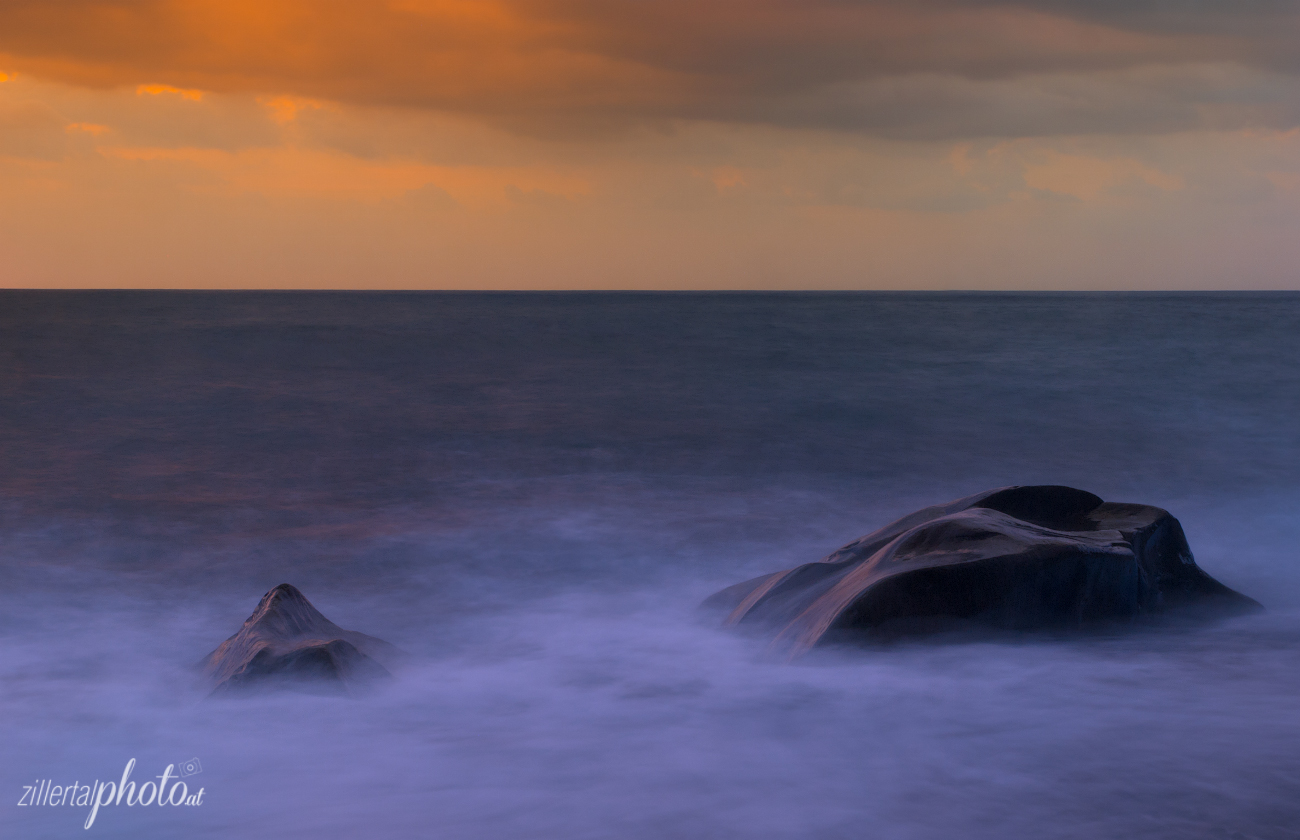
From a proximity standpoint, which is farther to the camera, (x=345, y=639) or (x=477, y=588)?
(x=477, y=588)

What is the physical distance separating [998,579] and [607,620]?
2.64 meters

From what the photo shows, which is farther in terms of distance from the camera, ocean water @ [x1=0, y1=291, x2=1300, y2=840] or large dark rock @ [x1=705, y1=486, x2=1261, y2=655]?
large dark rock @ [x1=705, y1=486, x2=1261, y2=655]

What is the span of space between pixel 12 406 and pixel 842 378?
16223 mm

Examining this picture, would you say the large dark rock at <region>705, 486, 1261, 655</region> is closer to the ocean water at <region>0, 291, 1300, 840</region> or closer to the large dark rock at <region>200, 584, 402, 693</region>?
the ocean water at <region>0, 291, 1300, 840</region>

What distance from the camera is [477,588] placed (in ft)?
24.7

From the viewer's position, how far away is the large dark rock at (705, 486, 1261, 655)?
189 inches

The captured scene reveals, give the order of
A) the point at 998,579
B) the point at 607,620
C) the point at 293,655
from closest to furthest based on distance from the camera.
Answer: the point at 293,655 < the point at 998,579 < the point at 607,620

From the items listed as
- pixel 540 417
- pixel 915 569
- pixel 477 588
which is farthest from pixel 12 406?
pixel 915 569

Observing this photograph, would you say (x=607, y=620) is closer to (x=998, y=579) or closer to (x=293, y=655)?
(x=293, y=655)

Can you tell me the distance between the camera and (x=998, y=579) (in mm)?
4859

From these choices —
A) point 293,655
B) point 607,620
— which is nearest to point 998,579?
point 607,620

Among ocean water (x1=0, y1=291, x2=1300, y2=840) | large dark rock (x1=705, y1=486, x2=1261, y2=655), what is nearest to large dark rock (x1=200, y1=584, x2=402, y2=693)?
ocean water (x1=0, y1=291, x2=1300, y2=840)

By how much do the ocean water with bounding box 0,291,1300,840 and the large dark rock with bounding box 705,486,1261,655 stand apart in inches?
7.0

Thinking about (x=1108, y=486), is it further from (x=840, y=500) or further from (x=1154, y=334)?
(x=1154, y=334)
